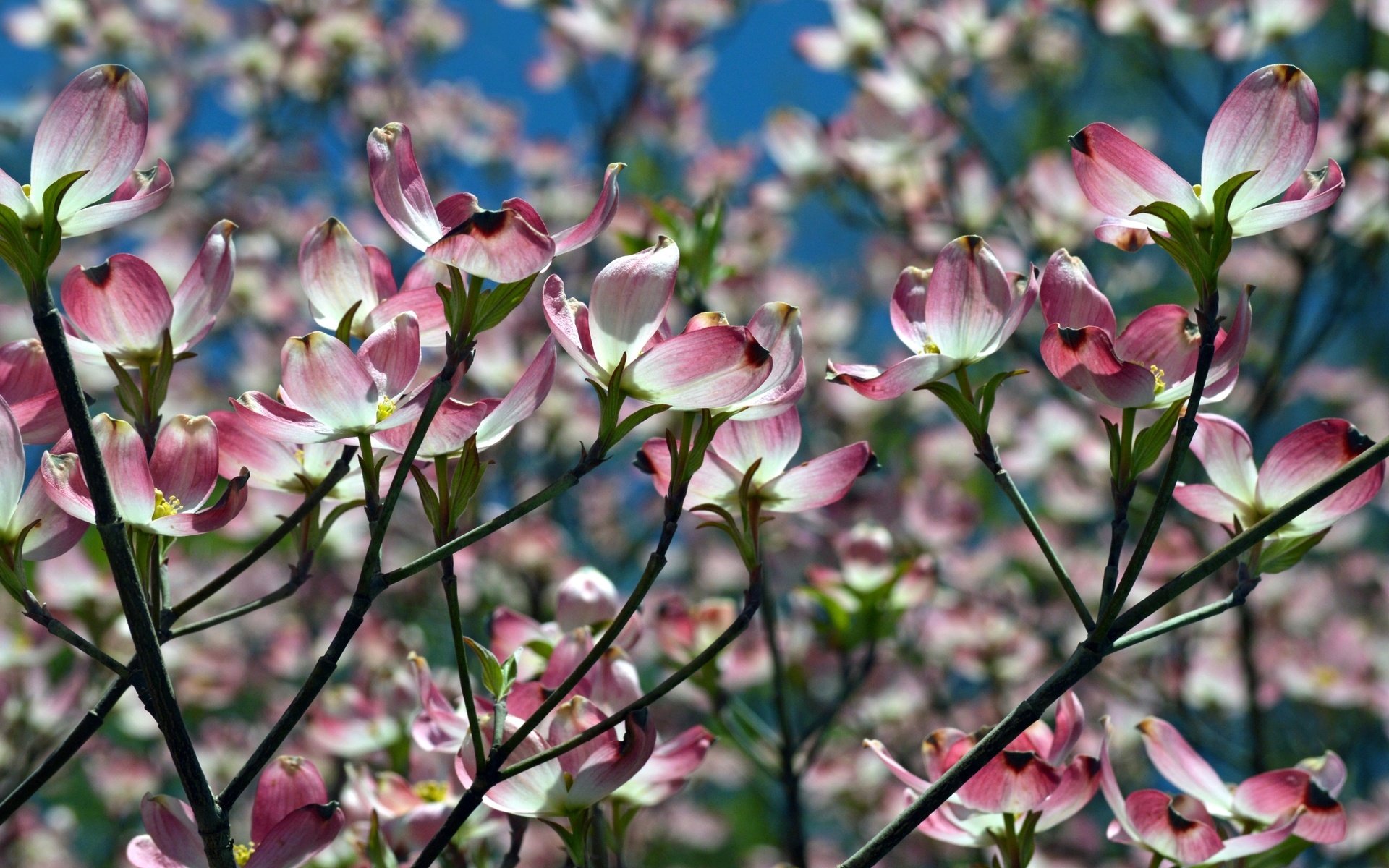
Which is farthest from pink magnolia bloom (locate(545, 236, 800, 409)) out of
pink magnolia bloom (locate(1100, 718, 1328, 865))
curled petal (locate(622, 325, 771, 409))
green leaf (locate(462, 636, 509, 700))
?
pink magnolia bloom (locate(1100, 718, 1328, 865))

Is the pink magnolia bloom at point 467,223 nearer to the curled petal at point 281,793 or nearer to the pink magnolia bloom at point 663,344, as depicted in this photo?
the pink magnolia bloom at point 663,344

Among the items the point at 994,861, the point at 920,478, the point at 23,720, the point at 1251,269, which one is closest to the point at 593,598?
the point at 994,861

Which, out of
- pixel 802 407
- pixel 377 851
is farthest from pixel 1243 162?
pixel 802 407

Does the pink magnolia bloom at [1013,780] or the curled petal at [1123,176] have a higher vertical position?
the curled petal at [1123,176]

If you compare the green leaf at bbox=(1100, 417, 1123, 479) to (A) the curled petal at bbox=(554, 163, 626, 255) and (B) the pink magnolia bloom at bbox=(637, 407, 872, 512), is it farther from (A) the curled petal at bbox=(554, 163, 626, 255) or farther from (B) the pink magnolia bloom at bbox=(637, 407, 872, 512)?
(A) the curled petal at bbox=(554, 163, 626, 255)

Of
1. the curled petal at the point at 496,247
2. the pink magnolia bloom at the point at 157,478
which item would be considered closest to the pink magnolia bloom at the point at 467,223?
the curled petal at the point at 496,247

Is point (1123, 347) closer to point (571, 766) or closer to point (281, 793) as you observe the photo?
point (571, 766)
